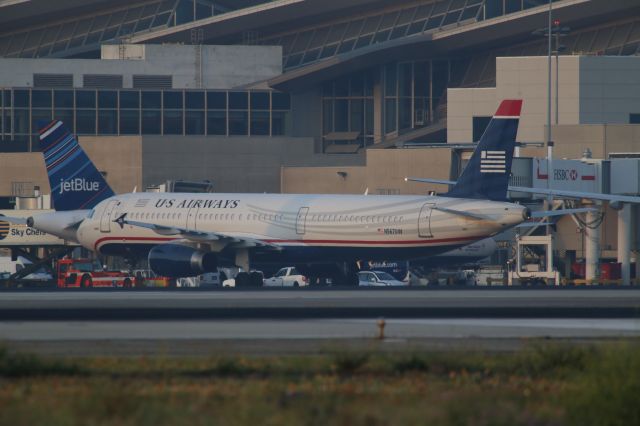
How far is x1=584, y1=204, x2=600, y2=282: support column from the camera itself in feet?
223

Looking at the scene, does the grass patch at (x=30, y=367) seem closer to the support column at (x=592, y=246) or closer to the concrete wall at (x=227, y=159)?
the support column at (x=592, y=246)

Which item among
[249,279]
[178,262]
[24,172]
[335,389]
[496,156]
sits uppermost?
[24,172]

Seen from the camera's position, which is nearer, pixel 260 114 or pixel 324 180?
pixel 324 180

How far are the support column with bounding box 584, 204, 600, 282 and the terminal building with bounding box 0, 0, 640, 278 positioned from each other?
84.2ft

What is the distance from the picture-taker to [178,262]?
5953 centimetres

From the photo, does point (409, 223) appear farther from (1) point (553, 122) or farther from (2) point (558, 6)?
(2) point (558, 6)

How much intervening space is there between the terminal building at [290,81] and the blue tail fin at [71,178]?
90.2 feet

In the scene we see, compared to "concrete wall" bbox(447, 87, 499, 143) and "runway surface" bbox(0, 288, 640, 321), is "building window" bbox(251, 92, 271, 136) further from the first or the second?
"runway surface" bbox(0, 288, 640, 321)

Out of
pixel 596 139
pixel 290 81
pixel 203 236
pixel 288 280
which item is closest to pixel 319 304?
pixel 203 236

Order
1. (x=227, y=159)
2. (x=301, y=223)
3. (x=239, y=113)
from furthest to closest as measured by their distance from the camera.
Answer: (x=239, y=113), (x=227, y=159), (x=301, y=223)

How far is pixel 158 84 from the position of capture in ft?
383

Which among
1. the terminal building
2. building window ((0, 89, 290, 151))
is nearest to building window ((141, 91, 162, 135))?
building window ((0, 89, 290, 151))

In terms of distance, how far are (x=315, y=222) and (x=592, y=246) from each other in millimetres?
16177

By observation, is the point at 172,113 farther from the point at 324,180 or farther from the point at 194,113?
the point at 324,180
